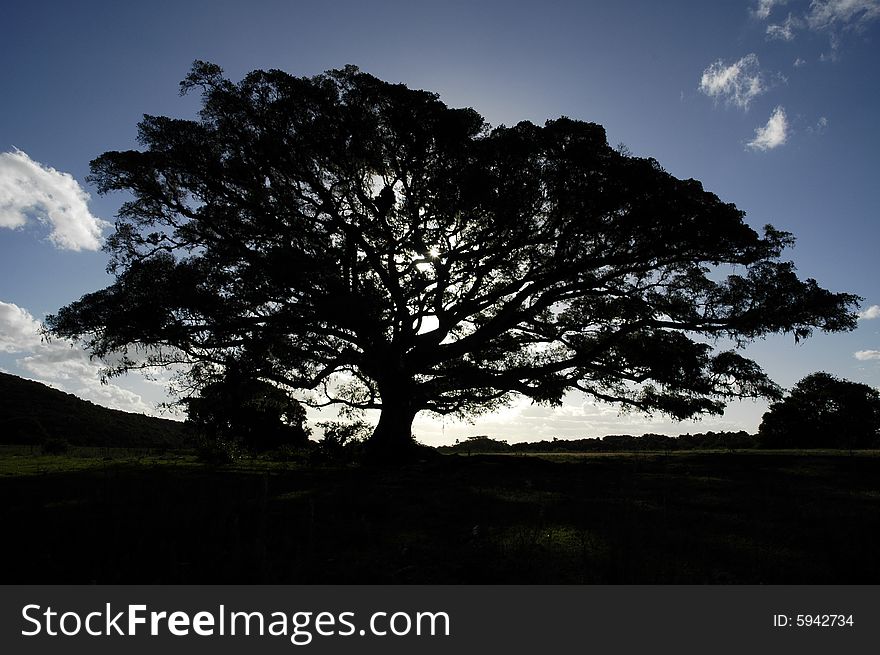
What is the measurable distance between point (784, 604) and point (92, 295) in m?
18.7

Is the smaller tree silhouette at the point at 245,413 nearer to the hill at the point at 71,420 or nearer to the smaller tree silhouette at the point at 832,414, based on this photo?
the hill at the point at 71,420

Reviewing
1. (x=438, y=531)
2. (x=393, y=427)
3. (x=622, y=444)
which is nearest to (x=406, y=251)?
(x=393, y=427)

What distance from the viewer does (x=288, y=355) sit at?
60.1ft

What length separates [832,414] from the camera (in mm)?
25531

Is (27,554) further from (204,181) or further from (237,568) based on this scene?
(204,181)

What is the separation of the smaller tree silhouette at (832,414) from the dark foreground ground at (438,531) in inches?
605

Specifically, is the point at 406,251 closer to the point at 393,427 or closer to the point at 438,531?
the point at 393,427

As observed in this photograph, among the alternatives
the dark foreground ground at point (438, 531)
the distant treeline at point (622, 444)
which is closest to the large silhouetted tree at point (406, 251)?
the dark foreground ground at point (438, 531)

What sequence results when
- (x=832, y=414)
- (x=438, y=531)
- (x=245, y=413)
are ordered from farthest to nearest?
(x=245, y=413)
(x=832, y=414)
(x=438, y=531)

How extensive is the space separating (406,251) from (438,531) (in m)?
12.3

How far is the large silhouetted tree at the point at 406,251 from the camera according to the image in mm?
16828

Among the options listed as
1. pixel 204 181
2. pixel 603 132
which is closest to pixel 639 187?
pixel 603 132

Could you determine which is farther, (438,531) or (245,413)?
(245,413)

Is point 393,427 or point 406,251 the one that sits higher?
point 406,251
